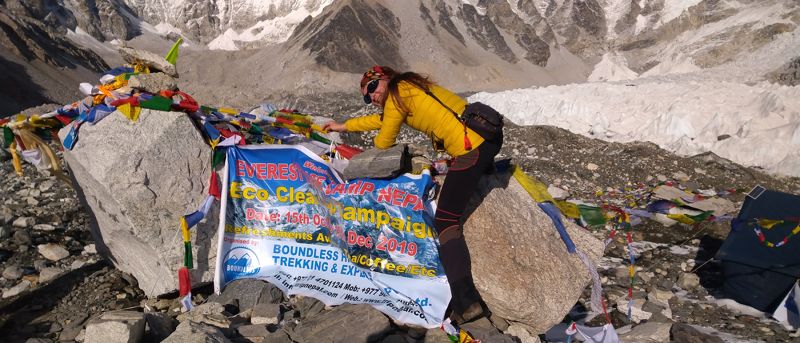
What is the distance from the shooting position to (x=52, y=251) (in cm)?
508

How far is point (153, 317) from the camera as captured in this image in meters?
3.54

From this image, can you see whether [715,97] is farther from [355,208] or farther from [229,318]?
[229,318]

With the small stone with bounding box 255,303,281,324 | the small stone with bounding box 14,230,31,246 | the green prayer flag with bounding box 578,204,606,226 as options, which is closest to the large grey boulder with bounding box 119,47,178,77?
the small stone with bounding box 14,230,31,246

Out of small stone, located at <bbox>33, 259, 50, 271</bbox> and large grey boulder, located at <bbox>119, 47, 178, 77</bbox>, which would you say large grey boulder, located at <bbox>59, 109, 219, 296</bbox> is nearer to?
large grey boulder, located at <bbox>119, 47, 178, 77</bbox>

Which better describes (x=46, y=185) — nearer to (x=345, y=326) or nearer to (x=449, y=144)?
(x=345, y=326)

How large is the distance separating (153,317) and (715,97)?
16.2 meters

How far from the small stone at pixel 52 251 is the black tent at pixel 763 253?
277 inches

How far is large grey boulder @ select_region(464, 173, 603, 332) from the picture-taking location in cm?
389

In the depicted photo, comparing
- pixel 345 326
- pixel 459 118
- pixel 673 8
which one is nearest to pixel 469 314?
pixel 345 326

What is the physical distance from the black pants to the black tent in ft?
10.6

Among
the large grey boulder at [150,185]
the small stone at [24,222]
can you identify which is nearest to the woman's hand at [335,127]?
the large grey boulder at [150,185]

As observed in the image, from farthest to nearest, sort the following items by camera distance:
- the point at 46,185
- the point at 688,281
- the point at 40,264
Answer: the point at 46,185, the point at 688,281, the point at 40,264

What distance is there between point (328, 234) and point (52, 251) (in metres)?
3.07

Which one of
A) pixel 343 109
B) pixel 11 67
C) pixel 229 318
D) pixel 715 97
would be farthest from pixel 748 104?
pixel 11 67
